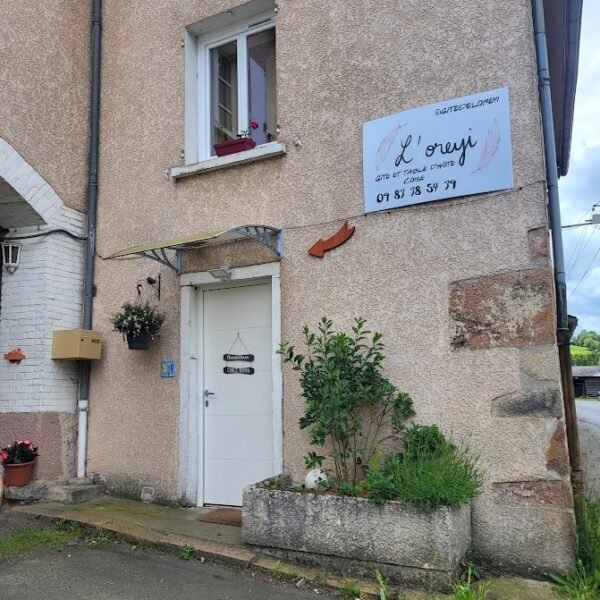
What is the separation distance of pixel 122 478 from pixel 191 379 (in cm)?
124

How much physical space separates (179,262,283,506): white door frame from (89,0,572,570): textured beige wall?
0.11m

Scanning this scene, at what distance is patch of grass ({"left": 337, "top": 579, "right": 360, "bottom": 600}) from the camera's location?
3.40 m

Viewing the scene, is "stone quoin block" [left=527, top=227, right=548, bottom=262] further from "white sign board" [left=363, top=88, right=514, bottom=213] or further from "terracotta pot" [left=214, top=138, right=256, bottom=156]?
"terracotta pot" [left=214, top=138, right=256, bottom=156]

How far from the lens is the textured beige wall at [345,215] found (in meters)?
3.99

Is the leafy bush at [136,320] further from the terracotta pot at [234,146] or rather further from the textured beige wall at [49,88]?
the terracotta pot at [234,146]

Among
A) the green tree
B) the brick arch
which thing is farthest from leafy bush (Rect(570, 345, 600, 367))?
the brick arch

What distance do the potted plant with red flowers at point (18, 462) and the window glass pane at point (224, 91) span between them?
12.0ft

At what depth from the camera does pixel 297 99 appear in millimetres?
5062

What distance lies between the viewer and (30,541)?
4383 millimetres

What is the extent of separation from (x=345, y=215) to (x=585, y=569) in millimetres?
3124

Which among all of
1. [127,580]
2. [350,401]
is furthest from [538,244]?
[127,580]

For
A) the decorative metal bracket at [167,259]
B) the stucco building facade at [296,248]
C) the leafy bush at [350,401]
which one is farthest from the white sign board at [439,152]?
the decorative metal bracket at [167,259]

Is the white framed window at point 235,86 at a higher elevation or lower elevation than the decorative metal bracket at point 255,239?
higher

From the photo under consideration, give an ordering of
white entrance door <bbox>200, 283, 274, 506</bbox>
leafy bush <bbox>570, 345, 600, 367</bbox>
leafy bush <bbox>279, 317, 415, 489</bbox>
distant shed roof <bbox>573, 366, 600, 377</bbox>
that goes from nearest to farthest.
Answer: leafy bush <bbox>279, 317, 415, 489</bbox>, white entrance door <bbox>200, 283, 274, 506</bbox>, distant shed roof <bbox>573, 366, 600, 377</bbox>, leafy bush <bbox>570, 345, 600, 367</bbox>
